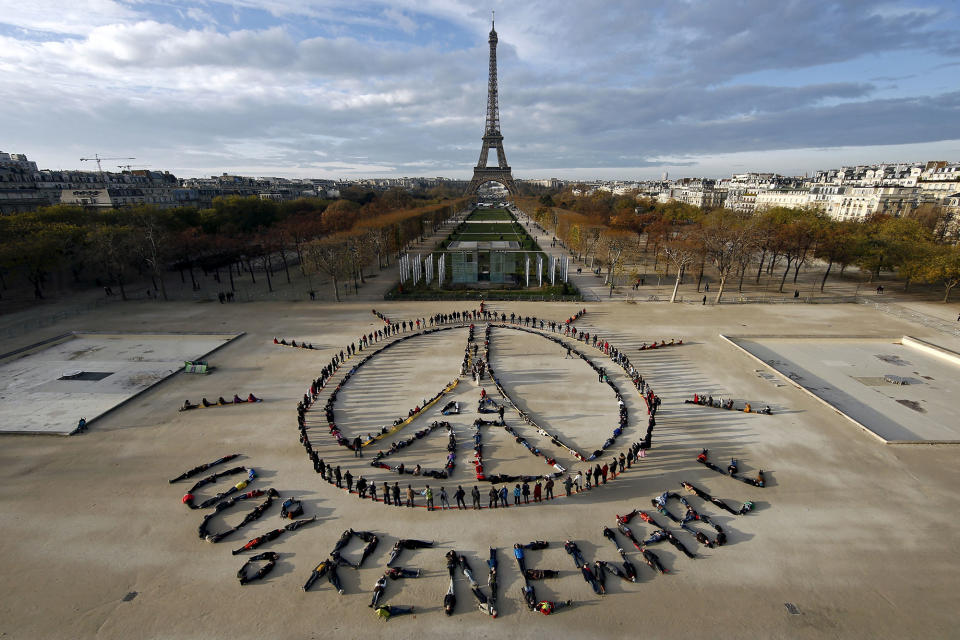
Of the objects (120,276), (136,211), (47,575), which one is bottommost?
(47,575)

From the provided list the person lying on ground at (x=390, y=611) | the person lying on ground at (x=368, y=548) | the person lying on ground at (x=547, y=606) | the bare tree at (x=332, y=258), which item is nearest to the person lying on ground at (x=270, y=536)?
the person lying on ground at (x=368, y=548)

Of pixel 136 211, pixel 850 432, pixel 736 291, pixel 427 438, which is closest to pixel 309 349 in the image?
pixel 427 438

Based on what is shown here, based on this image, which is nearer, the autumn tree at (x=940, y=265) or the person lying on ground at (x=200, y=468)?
the person lying on ground at (x=200, y=468)

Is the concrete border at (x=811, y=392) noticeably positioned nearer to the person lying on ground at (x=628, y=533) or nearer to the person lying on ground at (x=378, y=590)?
the person lying on ground at (x=628, y=533)

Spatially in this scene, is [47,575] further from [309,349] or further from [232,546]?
[309,349]

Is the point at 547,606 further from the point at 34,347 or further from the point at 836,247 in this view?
the point at 836,247

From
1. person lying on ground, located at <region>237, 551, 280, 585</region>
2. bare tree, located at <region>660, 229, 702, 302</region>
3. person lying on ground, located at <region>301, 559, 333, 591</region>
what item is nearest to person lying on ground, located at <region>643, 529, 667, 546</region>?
person lying on ground, located at <region>301, 559, 333, 591</region>

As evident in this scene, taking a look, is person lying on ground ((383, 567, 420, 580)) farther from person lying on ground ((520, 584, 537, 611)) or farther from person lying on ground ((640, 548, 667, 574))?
person lying on ground ((640, 548, 667, 574))
